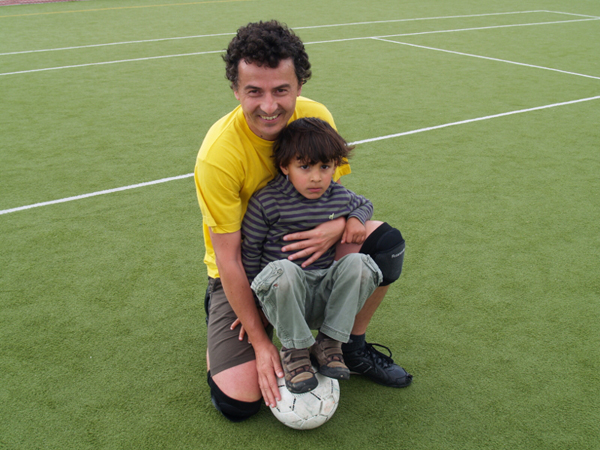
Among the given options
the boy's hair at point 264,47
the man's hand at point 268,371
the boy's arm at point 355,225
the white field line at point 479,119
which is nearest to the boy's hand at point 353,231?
the boy's arm at point 355,225

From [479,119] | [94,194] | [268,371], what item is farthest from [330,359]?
[479,119]

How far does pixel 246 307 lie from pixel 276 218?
0.41m

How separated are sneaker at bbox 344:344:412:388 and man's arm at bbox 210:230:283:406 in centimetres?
41

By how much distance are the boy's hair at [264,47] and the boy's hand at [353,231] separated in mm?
683

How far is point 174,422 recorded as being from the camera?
2.43 meters

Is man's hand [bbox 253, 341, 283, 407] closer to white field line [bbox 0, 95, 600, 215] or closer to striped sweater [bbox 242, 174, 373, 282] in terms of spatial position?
striped sweater [bbox 242, 174, 373, 282]

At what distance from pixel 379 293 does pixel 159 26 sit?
12.7 metres

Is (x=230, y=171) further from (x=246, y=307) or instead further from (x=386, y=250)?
(x=386, y=250)

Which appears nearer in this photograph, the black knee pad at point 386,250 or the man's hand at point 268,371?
the man's hand at point 268,371

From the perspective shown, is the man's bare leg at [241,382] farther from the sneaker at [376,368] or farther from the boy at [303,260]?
the sneaker at [376,368]

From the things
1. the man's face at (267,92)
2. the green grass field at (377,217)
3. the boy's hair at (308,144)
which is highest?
the man's face at (267,92)

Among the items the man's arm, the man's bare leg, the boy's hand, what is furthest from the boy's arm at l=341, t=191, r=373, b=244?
the man's bare leg

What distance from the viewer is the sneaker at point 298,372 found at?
2307 mm

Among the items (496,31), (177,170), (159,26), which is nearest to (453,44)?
(496,31)
